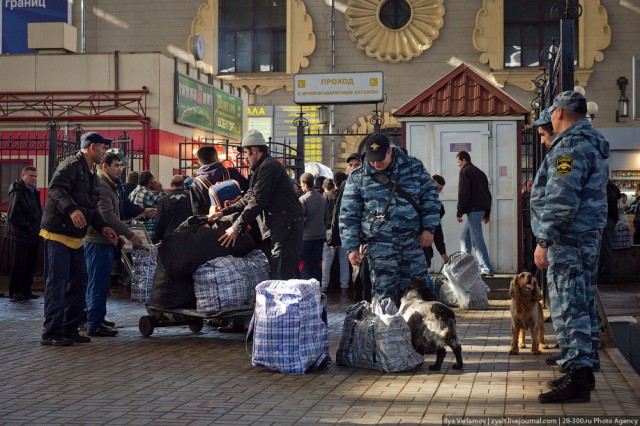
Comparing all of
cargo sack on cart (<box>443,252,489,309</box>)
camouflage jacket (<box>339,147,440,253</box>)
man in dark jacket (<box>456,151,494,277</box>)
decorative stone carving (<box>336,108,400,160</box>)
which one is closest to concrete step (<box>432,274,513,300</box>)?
man in dark jacket (<box>456,151,494,277</box>)

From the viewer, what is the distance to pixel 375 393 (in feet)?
23.7

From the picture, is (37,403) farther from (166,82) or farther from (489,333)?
(166,82)

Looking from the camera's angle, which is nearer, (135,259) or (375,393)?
(375,393)

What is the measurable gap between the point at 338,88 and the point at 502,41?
43.3 feet

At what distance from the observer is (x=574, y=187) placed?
6.76 metres

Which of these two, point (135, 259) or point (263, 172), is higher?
point (263, 172)

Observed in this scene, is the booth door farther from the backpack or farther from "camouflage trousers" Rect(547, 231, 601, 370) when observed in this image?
"camouflage trousers" Rect(547, 231, 601, 370)

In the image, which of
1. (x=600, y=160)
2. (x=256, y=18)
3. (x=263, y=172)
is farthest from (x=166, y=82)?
(x=600, y=160)

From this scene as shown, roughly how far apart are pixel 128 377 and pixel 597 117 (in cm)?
2367

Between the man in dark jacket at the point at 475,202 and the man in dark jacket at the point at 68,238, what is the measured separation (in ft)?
20.2

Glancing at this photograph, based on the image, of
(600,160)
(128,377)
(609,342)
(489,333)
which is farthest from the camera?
(489,333)

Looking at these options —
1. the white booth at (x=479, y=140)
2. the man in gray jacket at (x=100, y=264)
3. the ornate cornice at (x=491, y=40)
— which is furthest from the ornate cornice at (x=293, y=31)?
the man in gray jacket at (x=100, y=264)

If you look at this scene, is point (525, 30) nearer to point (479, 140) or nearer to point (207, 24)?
point (207, 24)

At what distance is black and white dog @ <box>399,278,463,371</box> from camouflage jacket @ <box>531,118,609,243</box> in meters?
1.43
